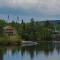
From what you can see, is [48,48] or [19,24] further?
[48,48]

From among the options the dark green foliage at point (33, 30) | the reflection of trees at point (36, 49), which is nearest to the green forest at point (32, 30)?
the dark green foliage at point (33, 30)

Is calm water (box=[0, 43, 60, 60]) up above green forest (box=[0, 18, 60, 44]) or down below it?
below

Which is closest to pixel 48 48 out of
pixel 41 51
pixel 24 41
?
pixel 41 51

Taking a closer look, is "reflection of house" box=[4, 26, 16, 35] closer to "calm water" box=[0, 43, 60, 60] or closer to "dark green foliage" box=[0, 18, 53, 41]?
"dark green foliage" box=[0, 18, 53, 41]

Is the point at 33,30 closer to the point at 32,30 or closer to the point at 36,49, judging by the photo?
the point at 32,30

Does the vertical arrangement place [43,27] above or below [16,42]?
above

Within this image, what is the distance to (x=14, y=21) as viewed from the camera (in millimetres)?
6352

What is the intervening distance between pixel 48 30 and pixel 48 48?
74 centimetres

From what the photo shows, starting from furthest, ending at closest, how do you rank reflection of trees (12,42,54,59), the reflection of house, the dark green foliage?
reflection of trees (12,42,54,59) → the reflection of house → the dark green foliage

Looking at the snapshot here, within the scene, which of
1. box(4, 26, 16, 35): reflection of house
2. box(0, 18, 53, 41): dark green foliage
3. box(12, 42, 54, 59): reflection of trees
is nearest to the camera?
box(0, 18, 53, 41): dark green foliage

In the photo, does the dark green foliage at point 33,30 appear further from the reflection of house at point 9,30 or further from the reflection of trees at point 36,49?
the reflection of trees at point 36,49

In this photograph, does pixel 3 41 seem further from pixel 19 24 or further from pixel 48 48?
pixel 48 48

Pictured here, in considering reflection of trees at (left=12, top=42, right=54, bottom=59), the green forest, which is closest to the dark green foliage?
the green forest

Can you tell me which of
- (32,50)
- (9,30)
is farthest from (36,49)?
(9,30)
